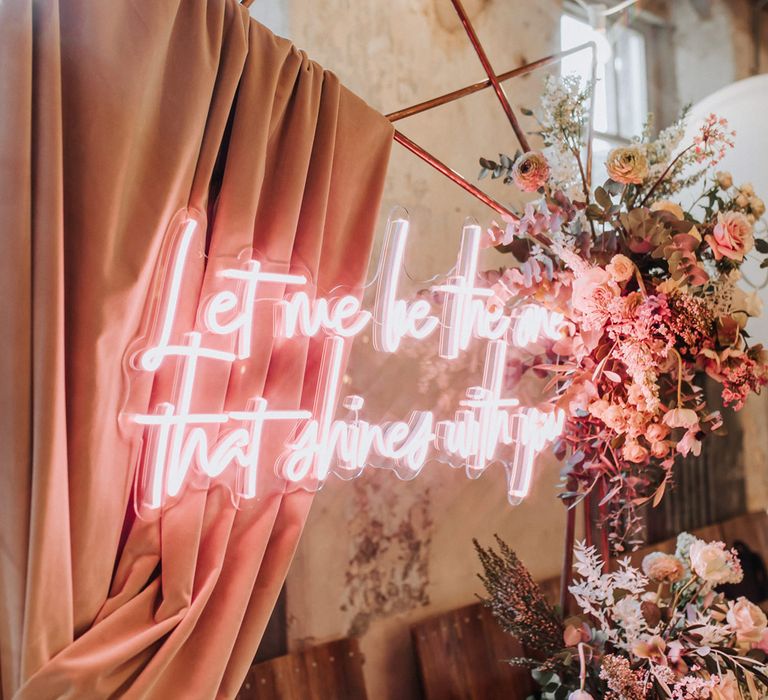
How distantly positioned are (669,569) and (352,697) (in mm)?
912

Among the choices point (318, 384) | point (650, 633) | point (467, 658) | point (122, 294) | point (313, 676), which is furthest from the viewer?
point (467, 658)

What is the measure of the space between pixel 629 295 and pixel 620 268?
74 millimetres

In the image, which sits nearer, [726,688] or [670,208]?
[726,688]

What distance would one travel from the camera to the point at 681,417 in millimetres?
1646

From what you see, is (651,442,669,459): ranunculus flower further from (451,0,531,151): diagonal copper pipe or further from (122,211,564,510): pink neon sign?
(451,0,531,151): diagonal copper pipe

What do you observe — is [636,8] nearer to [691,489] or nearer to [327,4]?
[327,4]

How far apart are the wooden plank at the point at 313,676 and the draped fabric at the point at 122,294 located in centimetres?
46

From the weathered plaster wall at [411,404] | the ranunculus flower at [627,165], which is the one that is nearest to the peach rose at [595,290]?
the ranunculus flower at [627,165]

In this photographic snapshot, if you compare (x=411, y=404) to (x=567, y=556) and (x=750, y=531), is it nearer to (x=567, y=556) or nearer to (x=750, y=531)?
(x=567, y=556)

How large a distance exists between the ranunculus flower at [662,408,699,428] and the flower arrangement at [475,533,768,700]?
0.31 meters

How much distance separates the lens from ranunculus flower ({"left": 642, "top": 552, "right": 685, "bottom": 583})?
1729mm

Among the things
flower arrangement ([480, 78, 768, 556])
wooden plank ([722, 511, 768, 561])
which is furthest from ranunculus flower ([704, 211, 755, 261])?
wooden plank ([722, 511, 768, 561])

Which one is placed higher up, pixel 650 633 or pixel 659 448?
pixel 659 448

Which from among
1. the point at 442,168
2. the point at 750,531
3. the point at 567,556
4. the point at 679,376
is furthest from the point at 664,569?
the point at 750,531
